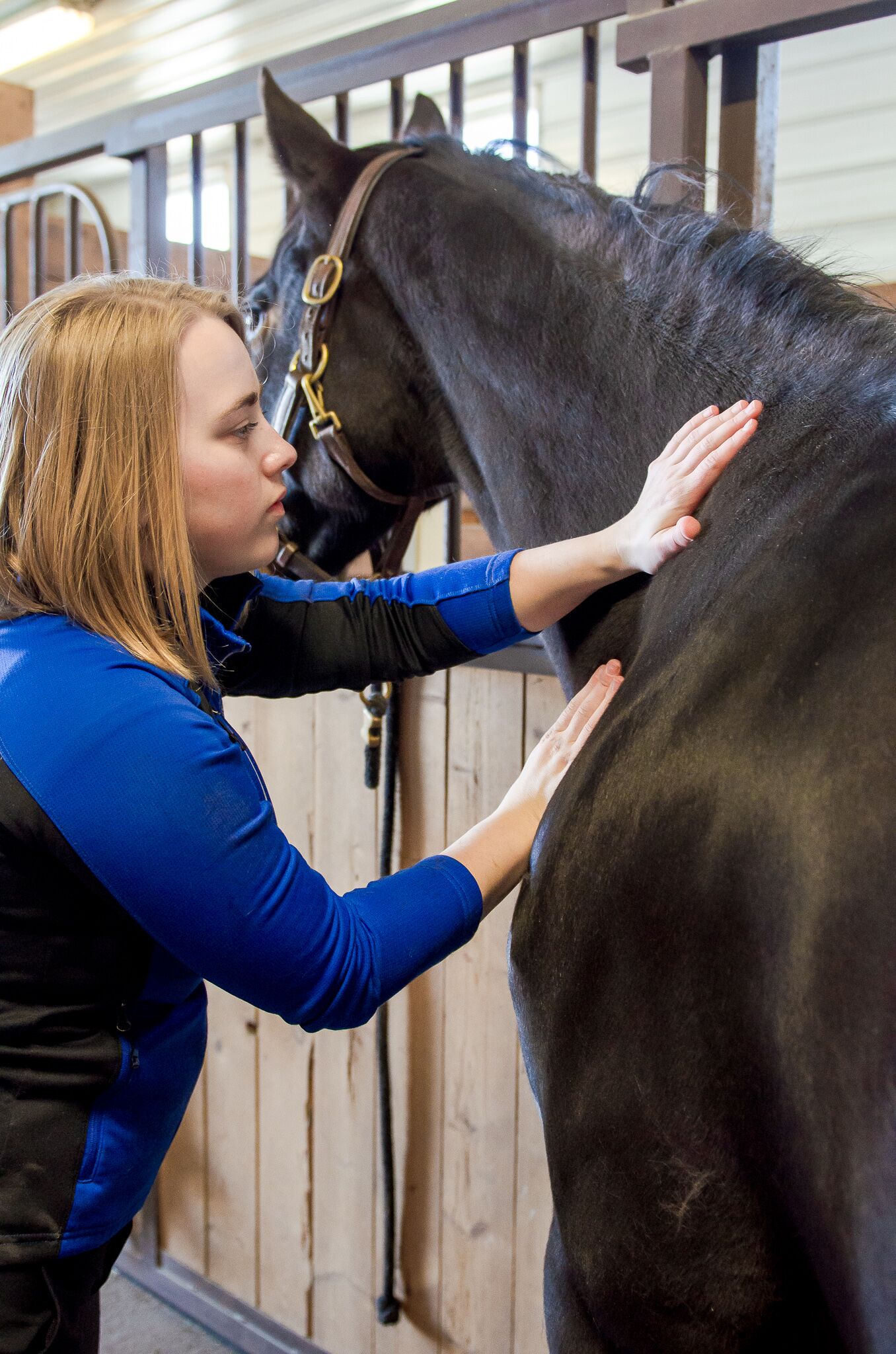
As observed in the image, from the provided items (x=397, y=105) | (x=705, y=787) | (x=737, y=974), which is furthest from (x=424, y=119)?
(x=737, y=974)

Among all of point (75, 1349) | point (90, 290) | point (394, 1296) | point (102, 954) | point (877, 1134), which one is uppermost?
point (90, 290)

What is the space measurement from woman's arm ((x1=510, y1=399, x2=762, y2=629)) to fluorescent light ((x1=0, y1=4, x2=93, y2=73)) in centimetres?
445

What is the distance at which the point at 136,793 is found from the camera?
29.2 inches

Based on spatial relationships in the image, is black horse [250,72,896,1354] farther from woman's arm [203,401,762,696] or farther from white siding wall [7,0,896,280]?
white siding wall [7,0,896,280]

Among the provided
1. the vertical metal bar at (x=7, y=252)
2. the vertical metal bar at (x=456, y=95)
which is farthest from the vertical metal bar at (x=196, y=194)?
the vertical metal bar at (x=7, y=252)

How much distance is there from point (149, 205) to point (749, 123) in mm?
1129

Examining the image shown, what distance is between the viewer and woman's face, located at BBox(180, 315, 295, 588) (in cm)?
85

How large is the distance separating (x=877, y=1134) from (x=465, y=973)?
1.09 meters

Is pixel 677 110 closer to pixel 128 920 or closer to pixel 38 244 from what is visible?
pixel 128 920

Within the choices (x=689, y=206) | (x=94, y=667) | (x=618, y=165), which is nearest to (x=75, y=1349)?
(x=94, y=667)

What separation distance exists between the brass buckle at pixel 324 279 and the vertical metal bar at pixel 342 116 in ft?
1.71

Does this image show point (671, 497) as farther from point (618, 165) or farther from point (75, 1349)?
point (618, 165)

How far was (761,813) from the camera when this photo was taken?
625 mm

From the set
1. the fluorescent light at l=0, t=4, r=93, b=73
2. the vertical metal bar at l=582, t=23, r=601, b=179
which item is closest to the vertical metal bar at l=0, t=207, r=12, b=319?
the vertical metal bar at l=582, t=23, r=601, b=179
